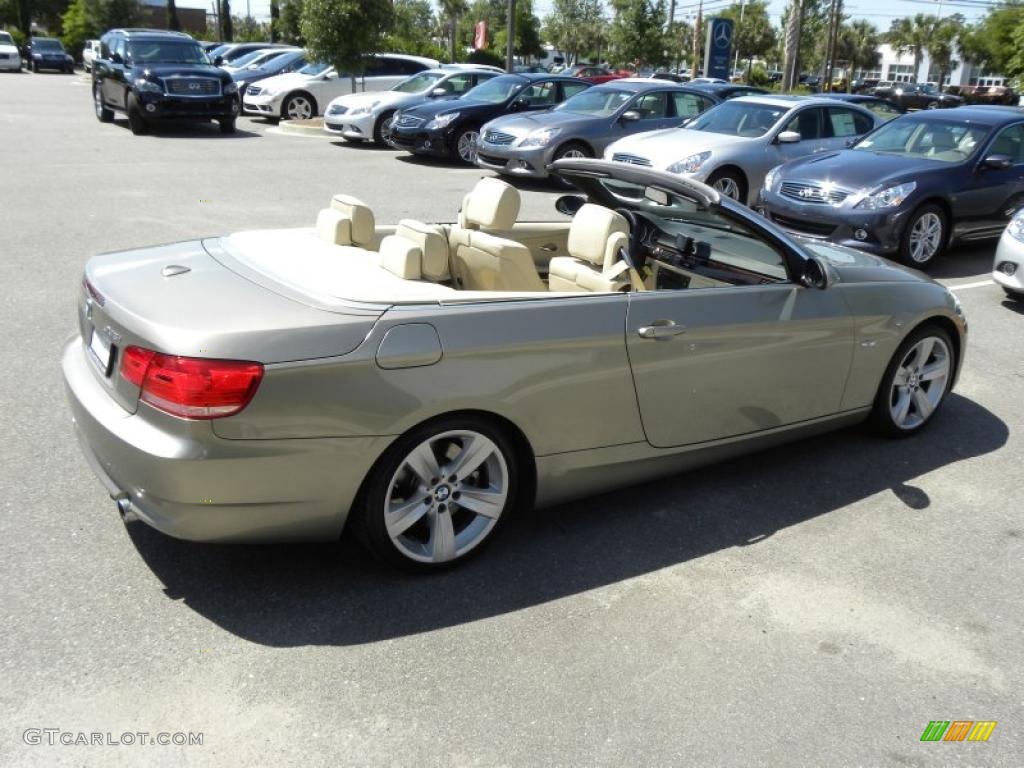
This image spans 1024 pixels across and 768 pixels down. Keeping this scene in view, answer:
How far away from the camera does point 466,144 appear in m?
16.2

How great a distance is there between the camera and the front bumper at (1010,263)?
Answer: 791 centimetres

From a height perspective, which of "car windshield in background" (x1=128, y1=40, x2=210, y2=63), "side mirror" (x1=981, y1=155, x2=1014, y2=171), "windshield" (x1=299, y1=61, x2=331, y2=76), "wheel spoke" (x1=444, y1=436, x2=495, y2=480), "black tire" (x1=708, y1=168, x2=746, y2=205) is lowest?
"wheel spoke" (x1=444, y1=436, x2=495, y2=480)

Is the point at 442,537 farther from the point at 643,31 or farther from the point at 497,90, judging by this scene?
→ the point at 643,31

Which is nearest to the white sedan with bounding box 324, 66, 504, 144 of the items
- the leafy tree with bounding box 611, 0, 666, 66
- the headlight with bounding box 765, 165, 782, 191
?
the headlight with bounding box 765, 165, 782, 191

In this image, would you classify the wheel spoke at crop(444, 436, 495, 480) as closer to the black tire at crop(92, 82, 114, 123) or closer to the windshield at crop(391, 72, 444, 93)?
the windshield at crop(391, 72, 444, 93)

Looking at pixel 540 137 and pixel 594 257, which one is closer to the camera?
pixel 594 257

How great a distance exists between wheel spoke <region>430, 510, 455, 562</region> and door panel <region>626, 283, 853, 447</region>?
0.93 metres

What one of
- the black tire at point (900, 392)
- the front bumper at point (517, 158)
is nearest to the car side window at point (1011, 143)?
the black tire at point (900, 392)

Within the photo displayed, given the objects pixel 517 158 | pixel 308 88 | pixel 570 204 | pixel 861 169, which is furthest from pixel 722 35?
pixel 570 204

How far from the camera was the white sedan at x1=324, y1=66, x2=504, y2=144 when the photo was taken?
1786cm

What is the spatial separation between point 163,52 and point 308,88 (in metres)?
3.62

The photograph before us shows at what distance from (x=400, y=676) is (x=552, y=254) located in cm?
289

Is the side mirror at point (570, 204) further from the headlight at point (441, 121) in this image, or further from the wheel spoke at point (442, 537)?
the headlight at point (441, 121)

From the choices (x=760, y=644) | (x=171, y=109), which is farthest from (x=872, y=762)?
(x=171, y=109)
